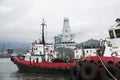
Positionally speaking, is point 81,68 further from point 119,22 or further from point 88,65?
point 119,22

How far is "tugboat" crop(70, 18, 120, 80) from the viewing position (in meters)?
18.6

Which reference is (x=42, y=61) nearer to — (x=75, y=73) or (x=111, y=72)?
(x=75, y=73)

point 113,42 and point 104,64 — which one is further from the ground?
point 113,42

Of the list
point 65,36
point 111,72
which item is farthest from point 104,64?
point 65,36

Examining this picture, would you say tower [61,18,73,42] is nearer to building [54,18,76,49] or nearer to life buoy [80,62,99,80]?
building [54,18,76,49]

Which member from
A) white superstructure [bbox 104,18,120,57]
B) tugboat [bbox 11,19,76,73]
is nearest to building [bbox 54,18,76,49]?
tugboat [bbox 11,19,76,73]

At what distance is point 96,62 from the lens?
19.8 metres

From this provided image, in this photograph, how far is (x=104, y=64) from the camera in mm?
19359

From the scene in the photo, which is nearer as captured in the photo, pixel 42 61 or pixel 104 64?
pixel 104 64

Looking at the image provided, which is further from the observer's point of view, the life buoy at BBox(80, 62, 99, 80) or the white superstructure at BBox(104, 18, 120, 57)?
the white superstructure at BBox(104, 18, 120, 57)

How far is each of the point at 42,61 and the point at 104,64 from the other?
75.3ft

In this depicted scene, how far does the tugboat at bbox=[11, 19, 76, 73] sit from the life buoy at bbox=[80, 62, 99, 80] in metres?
13.7

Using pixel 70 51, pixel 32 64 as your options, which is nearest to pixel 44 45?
pixel 32 64

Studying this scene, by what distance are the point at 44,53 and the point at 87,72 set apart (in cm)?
2351
